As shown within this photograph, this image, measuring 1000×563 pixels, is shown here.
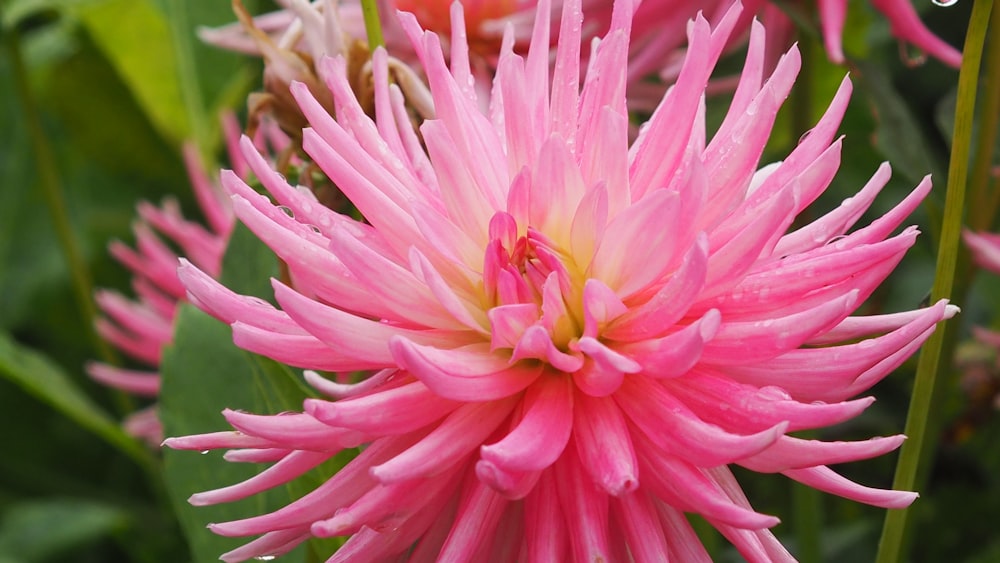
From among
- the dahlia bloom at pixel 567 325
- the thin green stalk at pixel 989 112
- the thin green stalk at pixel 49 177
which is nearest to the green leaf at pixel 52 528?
the thin green stalk at pixel 49 177

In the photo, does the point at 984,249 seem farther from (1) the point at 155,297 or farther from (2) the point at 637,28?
(1) the point at 155,297

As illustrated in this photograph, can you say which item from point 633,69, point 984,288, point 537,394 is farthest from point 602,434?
point 984,288

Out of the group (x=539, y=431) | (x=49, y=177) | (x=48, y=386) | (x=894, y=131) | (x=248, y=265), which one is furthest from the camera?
(x=49, y=177)

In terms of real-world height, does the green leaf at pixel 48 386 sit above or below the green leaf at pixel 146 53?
below

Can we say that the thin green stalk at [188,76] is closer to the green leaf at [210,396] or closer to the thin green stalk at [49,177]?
the thin green stalk at [49,177]

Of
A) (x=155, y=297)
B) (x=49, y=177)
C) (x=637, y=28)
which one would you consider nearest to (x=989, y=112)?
(x=637, y=28)

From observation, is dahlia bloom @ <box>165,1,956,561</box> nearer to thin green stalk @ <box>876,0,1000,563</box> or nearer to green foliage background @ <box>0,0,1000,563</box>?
thin green stalk @ <box>876,0,1000,563</box>
